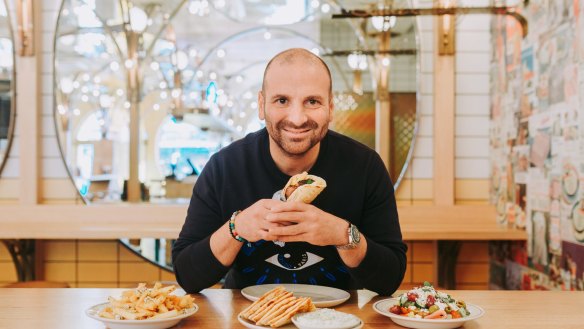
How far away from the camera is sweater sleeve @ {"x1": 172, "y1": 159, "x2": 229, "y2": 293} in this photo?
5.79ft

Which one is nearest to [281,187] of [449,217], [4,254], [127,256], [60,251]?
[449,217]

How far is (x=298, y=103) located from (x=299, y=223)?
0.39 metres

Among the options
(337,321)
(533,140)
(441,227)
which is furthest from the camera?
(441,227)

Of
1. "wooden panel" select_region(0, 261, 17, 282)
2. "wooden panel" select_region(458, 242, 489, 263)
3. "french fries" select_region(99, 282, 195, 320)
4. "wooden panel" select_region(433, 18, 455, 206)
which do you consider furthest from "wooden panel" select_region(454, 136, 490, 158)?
"wooden panel" select_region(0, 261, 17, 282)

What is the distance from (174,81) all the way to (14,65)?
1.14m

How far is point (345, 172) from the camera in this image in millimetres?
2002

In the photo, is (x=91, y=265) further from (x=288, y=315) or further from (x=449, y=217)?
(x=288, y=315)

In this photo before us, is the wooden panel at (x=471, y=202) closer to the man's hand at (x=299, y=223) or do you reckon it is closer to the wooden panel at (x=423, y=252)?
the wooden panel at (x=423, y=252)

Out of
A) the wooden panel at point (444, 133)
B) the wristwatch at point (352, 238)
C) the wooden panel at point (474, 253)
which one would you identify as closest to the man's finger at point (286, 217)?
the wristwatch at point (352, 238)

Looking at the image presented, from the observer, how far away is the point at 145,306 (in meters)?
1.36

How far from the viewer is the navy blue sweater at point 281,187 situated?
6.27 ft

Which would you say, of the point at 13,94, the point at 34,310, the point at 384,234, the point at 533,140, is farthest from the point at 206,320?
the point at 13,94

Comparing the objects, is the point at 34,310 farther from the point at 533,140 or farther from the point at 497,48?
the point at 497,48

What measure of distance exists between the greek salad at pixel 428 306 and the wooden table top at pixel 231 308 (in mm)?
50
